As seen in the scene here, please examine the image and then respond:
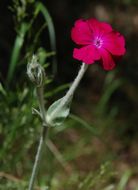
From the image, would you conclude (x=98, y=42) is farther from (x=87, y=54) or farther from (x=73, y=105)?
(x=73, y=105)

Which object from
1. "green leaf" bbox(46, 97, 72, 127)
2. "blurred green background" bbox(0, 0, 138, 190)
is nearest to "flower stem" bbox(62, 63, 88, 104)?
"green leaf" bbox(46, 97, 72, 127)

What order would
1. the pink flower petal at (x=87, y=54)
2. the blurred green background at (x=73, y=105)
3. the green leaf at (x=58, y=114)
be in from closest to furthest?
1. the pink flower petal at (x=87, y=54)
2. the green leaf at (x=58, y=114)
3. the blurred green background at (x=73, y=105)

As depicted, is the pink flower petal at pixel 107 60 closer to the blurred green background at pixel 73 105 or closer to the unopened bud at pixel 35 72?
the unopened bud at pixel 35 72

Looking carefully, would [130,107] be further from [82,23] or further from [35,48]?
[82,23]

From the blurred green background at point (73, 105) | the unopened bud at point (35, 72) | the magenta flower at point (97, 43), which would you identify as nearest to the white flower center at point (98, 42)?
the magenta flower at point (97, 43)

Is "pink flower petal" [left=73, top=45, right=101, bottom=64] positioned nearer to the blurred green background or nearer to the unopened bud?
the unopened bud

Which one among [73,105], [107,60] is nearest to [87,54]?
[107,60]
